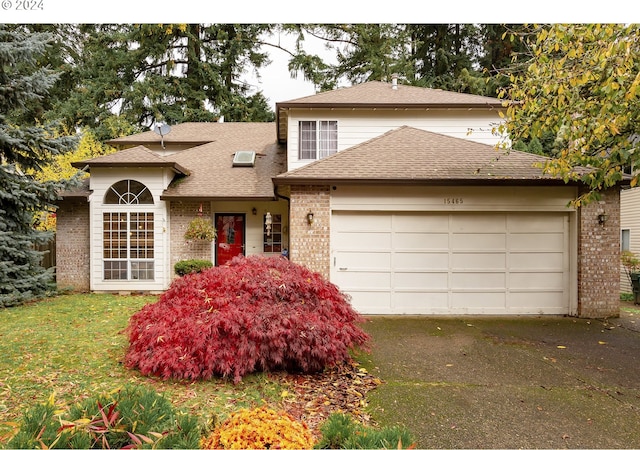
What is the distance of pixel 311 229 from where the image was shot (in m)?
7.47

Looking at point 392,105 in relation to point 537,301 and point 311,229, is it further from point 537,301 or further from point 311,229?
point 537,301

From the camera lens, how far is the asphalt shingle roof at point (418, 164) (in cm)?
731

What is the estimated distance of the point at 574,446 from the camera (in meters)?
3.06

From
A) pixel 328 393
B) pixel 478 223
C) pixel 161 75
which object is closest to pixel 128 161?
pixel 328 393

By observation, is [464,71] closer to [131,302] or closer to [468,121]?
[468,121]

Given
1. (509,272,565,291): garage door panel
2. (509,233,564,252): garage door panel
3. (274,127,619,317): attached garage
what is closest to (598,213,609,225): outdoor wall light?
(274,127,619,317): attached garage

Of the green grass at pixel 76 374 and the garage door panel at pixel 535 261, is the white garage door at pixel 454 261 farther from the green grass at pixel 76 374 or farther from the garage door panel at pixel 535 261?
the green grass at pixel 76 374

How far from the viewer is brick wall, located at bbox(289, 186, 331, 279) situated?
7438 mm

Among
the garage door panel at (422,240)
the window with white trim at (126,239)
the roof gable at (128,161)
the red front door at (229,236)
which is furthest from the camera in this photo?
the red front door at (229,236)

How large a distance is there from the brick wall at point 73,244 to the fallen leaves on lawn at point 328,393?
8.60 m

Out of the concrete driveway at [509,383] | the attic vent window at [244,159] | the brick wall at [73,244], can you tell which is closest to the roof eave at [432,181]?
the concrete driveway at [509,383]

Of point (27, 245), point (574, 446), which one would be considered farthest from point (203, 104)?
point (574, 446)

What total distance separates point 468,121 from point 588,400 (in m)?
8.80

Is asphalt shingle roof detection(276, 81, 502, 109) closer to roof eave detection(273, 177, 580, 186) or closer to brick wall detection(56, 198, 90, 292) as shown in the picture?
roof eave detection(273, 177, 580, 186)
